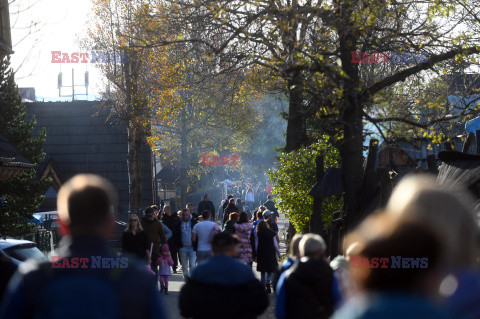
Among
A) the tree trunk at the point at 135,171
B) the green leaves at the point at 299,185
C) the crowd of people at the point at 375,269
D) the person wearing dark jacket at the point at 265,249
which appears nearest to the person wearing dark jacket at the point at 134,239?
the person wearing dark jacket at the point at 265,249

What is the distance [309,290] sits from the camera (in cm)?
674

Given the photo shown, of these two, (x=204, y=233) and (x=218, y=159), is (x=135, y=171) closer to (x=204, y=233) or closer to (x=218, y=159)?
(x=204, y=233)

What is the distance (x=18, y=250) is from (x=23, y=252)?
82mm

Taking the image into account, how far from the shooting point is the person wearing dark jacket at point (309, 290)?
6742 millimetres

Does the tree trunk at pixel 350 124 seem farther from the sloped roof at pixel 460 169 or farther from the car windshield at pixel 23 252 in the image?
the car windshield at pixel 23 252

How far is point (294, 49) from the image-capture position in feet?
39.3

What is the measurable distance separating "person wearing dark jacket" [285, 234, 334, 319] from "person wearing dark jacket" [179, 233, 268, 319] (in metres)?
0.34

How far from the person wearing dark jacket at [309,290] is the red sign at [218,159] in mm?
54008

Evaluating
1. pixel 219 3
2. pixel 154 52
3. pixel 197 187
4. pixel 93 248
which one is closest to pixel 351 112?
pixel 219 3

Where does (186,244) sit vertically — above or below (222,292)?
below

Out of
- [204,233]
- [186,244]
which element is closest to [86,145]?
[186,244]

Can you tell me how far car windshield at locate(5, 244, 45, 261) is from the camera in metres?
11.4

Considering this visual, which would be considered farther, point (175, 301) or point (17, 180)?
point (17, 180)

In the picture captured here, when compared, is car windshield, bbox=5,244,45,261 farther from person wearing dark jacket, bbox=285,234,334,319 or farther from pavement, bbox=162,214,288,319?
person wearing dark jacket, bbox=285,234,334,319
